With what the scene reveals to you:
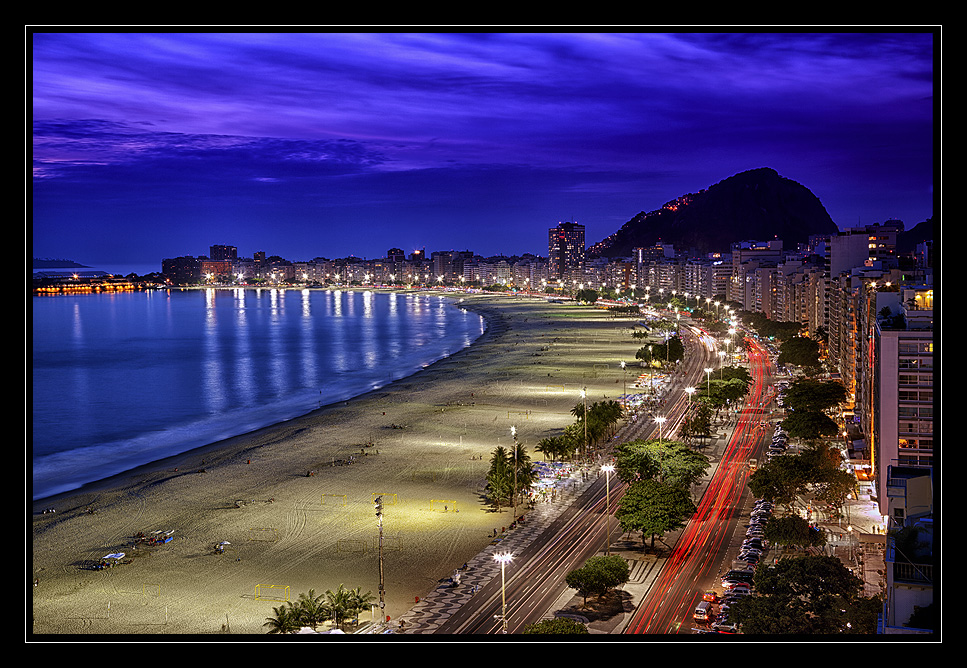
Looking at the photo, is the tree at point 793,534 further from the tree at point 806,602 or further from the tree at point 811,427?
the tree at point 811,427

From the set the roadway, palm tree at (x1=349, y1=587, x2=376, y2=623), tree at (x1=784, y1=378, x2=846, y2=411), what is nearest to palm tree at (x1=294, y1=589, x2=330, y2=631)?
palm tree at (x1=349, y1=587, x2=376, y2=623)

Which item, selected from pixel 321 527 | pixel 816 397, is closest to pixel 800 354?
pixel 816 397

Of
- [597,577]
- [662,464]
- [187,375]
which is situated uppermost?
[187,375]

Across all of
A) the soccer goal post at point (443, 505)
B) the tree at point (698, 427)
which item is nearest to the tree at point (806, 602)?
the soccer goal post at point (443, 505)

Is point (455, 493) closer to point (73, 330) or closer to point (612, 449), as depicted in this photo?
point (612, 449)

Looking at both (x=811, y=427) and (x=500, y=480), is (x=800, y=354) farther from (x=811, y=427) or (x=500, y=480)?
(x=500, y=480)

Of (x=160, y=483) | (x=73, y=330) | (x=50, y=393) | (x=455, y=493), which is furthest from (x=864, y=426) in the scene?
(x=73, y=330)
